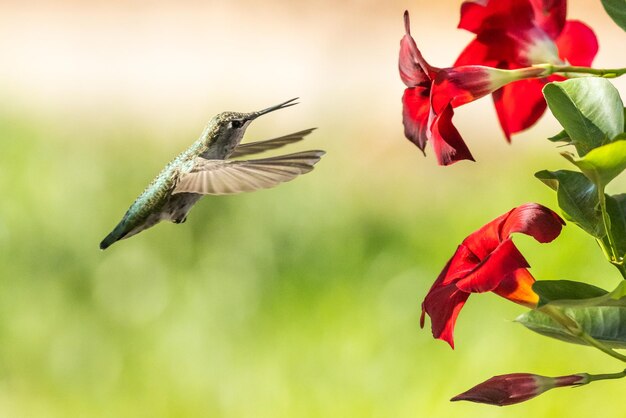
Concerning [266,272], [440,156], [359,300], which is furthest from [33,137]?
[440,156]

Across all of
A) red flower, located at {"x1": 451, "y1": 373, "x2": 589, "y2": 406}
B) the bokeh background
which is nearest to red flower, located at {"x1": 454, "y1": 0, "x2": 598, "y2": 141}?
red flower, located at {"x1": 451, "y1": 373, "x2": 589, "y2": 406}

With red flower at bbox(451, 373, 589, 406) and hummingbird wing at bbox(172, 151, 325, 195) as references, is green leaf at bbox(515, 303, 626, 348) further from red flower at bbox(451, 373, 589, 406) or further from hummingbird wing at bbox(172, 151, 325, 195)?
hummingbird wing at bbox(172, 151, 325, 195)

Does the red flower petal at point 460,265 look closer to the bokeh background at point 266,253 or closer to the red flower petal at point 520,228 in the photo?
the red flower petal at point 520,228

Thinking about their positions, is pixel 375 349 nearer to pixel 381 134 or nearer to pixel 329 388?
pixel 329 388

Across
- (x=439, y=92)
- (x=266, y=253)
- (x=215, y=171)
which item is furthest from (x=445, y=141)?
(x=266, y=253)

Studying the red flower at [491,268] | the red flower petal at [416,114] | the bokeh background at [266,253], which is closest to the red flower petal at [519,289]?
the red flower at [491,268]

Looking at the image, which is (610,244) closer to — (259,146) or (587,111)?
(587,111)
